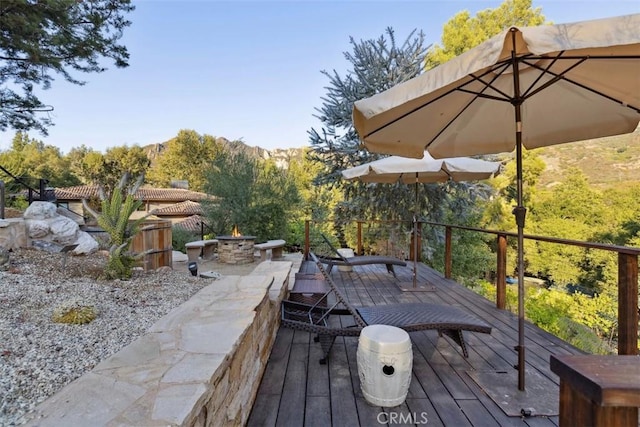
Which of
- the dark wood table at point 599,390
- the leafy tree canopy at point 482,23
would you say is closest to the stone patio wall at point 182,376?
the dark wood table at point 599,390

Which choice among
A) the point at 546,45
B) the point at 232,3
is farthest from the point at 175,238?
the point at 546,45

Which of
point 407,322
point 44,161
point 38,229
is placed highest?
point 44,161

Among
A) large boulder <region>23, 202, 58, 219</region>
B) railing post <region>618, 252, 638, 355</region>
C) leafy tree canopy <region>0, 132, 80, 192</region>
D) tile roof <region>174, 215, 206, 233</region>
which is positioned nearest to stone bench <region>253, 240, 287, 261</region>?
tile roof <region>174, 215, 206, 233</region>

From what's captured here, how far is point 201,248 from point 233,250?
3.39 ft

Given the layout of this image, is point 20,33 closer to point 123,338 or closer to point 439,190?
point 123,338

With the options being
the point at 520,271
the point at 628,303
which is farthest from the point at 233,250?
the point at 628,303

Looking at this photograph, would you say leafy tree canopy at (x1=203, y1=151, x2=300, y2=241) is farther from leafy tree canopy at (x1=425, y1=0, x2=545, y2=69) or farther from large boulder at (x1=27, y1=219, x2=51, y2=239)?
leafy tree canopy at (x1=425, y1=0, x2=545, y2=69)

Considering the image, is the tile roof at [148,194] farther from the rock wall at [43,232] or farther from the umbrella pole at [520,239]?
the umbrella pole at [520,239]

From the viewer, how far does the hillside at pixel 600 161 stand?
77.3 ft

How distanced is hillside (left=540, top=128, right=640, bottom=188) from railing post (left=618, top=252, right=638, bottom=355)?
24.8m

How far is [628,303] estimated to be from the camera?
2.20 metres

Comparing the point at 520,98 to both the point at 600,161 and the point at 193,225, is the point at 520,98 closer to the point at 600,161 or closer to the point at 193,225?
the point at 193,225

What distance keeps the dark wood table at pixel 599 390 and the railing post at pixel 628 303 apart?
147 cm

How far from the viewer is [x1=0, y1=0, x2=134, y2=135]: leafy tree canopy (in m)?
6.85
